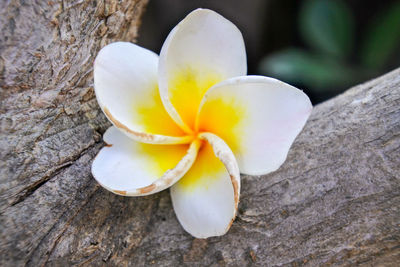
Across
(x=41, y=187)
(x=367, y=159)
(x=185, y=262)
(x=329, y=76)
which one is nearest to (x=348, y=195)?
(x=367, y=159)

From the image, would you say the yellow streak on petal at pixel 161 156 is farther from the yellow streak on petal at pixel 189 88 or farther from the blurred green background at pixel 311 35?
the blurred green background at pixel 311 35

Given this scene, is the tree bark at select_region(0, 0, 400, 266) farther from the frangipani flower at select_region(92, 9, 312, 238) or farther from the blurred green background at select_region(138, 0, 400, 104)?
the blurred green background at select_region(138, 0, 400, 104)

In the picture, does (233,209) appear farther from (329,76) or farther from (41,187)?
(329,76)

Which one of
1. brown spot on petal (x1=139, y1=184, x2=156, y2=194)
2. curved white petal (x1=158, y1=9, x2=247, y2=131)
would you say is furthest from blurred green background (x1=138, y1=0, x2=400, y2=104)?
brown spot on petal (x1=139, y1=184, x2=156, y2=194)

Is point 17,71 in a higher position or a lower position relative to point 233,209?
higher

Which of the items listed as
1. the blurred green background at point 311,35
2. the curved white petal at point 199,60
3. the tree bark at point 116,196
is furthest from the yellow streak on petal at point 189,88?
the blurred green background at point 311,35

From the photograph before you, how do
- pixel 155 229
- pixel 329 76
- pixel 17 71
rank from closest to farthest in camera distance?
pixel 17 71, pixel 155 229, pixel 329 76

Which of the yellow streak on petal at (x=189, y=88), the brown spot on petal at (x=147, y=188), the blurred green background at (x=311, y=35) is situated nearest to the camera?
the brown spot on petal at (x=147, y=188)
